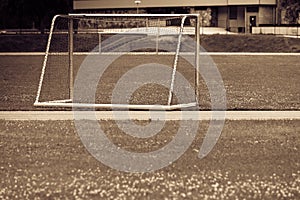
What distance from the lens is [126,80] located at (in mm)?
24500

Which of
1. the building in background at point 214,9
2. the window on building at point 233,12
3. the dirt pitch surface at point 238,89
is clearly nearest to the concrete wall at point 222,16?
the building in background at point 214,9

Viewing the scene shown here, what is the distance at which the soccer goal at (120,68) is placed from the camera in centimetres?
1602

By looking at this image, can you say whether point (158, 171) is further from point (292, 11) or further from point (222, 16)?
point (222, 16)

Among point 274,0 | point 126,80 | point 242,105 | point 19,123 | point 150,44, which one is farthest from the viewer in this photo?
point 274,0

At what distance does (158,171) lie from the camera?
9.05m

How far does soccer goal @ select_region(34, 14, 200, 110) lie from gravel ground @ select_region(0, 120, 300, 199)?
3516 mm

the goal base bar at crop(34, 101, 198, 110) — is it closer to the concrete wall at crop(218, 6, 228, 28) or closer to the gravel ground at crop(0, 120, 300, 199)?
the gravel ground at crop(0, 120, 300, 199)

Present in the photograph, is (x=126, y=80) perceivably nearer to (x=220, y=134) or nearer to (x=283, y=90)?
(x=283, y=90)

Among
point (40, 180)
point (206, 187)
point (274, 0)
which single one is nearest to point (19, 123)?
point (40, 180)

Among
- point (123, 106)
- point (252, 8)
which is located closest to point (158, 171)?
point (123, 106)

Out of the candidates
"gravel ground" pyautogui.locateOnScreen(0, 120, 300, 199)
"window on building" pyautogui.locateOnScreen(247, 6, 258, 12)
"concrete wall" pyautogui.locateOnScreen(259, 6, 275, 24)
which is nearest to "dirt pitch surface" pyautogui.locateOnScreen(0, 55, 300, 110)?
"gravel ground" pyautogui.locateOnScreen(0, 120, 300, 199)

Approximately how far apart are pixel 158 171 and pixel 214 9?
7496 cm

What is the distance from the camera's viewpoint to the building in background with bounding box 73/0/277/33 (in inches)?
3126

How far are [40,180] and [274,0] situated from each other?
7292 centimetres
